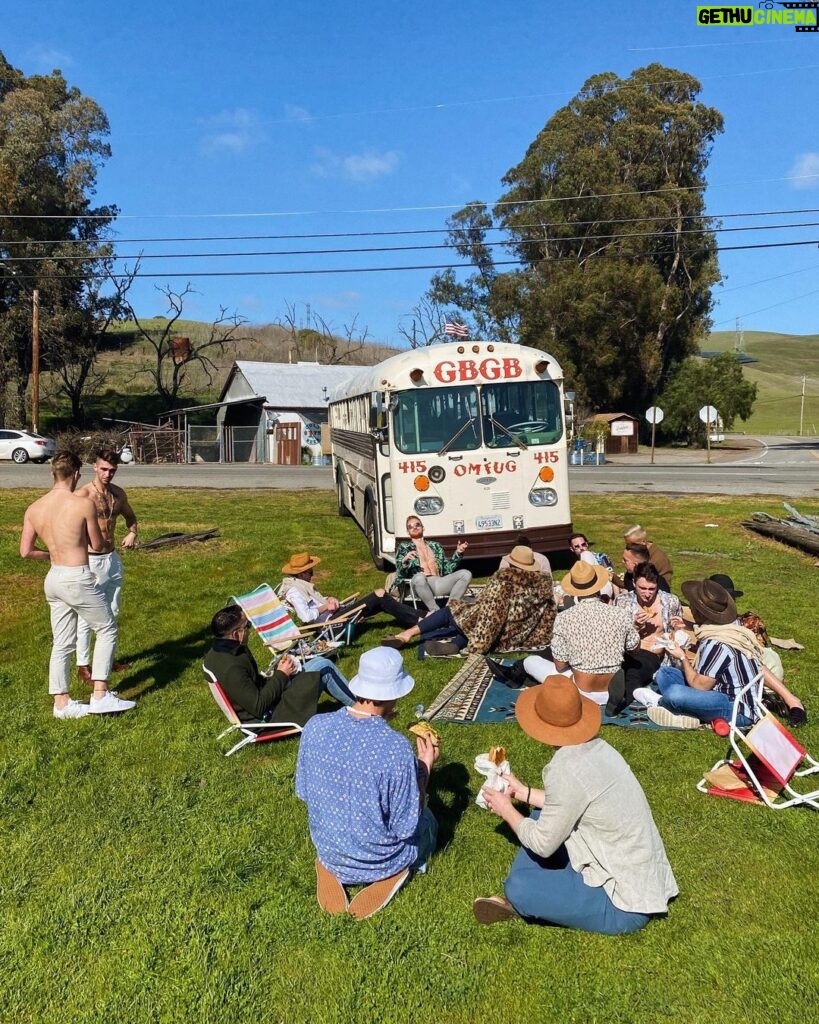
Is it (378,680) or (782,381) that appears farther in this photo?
(782,381)

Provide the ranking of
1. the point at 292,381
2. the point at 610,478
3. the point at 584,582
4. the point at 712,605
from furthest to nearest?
the point at 292,381 → the point at 610,478 → the point at 584,582 → the point at 712,605

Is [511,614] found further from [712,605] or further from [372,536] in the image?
[372,536]

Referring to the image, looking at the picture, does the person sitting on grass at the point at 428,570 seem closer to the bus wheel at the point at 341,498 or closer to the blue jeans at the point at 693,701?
the blue jeans at the point at 693,701

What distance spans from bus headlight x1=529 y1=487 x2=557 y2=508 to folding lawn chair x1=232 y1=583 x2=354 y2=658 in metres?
4.24

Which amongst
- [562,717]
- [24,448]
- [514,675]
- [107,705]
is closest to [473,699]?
[514,675]

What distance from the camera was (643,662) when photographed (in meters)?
6.65

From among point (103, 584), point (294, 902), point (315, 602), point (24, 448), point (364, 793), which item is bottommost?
point (294, 902)

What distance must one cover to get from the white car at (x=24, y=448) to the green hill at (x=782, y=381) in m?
69.5

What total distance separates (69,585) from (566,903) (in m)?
4.43

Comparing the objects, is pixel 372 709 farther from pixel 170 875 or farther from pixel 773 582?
pixel 773 582

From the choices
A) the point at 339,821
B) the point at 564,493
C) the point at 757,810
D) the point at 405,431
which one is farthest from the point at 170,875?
the point at 564,493

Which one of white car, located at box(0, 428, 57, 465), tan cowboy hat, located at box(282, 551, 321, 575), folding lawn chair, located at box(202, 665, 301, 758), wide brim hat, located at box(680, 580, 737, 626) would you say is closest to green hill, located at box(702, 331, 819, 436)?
white car, located at box(0, 428, 57, 465)

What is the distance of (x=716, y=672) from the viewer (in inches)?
228

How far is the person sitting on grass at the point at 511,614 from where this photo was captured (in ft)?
25.6
